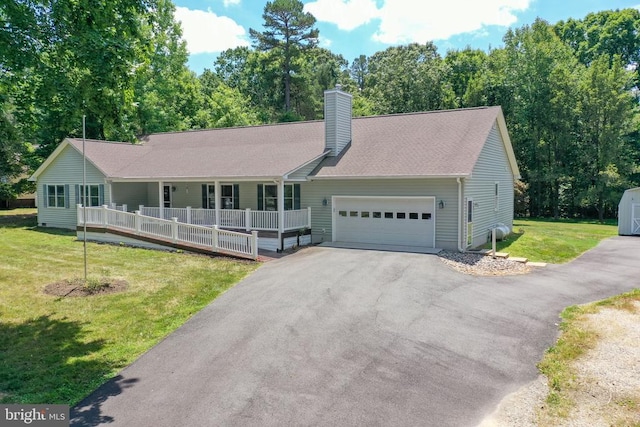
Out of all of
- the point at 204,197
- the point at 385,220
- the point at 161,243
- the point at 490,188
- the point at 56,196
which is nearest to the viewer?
the point at 385,220

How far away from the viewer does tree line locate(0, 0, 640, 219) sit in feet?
28.8

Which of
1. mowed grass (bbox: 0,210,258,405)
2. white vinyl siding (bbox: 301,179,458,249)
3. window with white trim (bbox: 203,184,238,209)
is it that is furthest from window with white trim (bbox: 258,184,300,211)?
mowed grass (bbox: 0,210,258,405)

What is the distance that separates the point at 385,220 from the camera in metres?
17.0

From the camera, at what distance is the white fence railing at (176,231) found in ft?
50.3

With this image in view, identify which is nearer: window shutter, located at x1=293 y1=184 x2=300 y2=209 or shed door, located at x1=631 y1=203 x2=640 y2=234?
window shutter, located at x1=293 y1=184 x2=300 y2=209

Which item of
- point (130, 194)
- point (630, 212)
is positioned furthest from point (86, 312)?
point (630, 212)

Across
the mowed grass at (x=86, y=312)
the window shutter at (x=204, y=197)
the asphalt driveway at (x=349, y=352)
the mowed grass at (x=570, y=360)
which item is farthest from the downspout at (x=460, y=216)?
the window shutter at (x=204, y=197)

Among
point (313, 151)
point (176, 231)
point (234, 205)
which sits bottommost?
point (176, 231)

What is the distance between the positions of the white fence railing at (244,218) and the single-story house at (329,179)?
4 cm

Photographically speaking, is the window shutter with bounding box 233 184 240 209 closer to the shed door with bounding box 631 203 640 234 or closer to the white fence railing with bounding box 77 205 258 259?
the white fence railing with bounding box 77 205 258 259

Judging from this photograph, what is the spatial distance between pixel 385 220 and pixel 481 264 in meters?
4.18

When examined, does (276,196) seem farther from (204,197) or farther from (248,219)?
(204,197)

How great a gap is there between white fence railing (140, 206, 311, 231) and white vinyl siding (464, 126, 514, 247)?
20.5ft

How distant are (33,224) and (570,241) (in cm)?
2739
